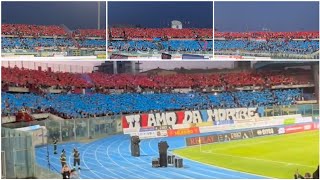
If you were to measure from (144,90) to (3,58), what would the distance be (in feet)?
5.95

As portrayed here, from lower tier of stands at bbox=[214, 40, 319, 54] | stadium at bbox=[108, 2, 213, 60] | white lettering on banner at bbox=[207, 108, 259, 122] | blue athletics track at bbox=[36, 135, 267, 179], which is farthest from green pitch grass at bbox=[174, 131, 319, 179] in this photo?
stadium at bbox=[108, 2, 213, 60]

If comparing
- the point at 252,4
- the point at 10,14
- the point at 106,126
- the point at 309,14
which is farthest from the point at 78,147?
the point at 309,14

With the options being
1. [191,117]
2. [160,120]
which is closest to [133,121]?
[160,120]

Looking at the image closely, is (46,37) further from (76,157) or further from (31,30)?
(76,157)

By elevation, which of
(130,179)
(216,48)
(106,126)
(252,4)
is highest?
(252,4)

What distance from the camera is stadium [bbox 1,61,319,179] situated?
7.06 m

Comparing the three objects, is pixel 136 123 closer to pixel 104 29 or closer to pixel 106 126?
pixel 106 126

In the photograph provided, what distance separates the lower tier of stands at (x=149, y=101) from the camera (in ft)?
23.6

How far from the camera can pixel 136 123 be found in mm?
7320

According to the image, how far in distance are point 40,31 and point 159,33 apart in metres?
1.50

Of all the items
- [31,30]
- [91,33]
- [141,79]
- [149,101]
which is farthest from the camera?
[149,101]

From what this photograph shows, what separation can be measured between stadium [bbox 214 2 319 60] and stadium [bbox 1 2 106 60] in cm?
154

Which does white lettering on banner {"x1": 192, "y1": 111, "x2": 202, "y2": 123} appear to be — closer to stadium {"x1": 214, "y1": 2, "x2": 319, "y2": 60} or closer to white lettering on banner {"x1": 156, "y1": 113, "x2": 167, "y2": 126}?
white lettering on banner {"x1": 156, "y1": 113, "x2": 167, "y2": 126}

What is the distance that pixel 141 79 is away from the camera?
728cm
